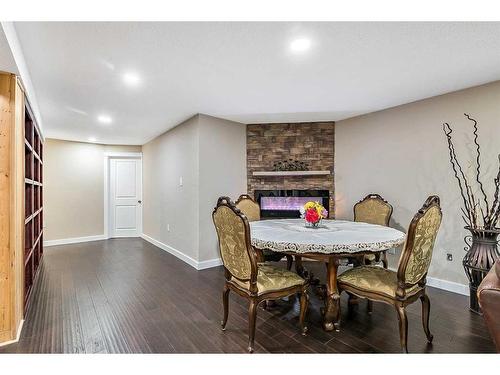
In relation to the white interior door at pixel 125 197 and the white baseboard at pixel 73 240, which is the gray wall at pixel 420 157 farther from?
the white baseboard at pixel 73 240

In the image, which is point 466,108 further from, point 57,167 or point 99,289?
point 57,167

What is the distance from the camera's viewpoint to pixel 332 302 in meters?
2.01

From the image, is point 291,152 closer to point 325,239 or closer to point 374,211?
point 374,211

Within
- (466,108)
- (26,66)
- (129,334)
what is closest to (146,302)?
(129,334)

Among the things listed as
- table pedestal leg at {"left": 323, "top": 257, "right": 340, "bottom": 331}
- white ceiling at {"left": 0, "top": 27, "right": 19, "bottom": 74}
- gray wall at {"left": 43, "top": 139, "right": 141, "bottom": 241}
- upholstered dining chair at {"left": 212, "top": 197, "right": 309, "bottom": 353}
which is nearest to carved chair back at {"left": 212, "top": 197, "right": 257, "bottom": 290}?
upholstered dining chair at {"left": 212, "top": 197, "right": 309, "bottom": 353}

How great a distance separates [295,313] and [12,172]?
8.46 feet

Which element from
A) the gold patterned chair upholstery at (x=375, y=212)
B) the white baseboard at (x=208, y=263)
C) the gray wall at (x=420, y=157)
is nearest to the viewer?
the gray wall at (x=420, y=157)

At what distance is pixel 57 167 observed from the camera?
204 inches

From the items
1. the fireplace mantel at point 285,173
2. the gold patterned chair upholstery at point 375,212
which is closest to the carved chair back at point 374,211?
the gold patterned chair upholstery at point 375,212

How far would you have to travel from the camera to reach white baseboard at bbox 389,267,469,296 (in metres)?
2.73

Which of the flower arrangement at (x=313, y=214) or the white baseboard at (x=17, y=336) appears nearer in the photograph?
the white baseboard at (x=17, y=336)

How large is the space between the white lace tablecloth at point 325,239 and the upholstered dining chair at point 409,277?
214 millimetres

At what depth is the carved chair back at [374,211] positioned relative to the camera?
3.08 meters

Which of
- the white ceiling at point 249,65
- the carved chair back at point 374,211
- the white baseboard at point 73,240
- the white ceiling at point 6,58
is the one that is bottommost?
the white baseboard at point 73,240
